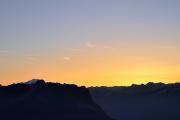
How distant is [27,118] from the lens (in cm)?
19962

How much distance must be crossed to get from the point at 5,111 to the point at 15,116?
478cm

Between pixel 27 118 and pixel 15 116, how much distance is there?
5.35 m

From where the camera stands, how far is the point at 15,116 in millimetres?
197750

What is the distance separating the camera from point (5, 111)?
197625mm

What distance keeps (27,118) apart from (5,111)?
992 cm
